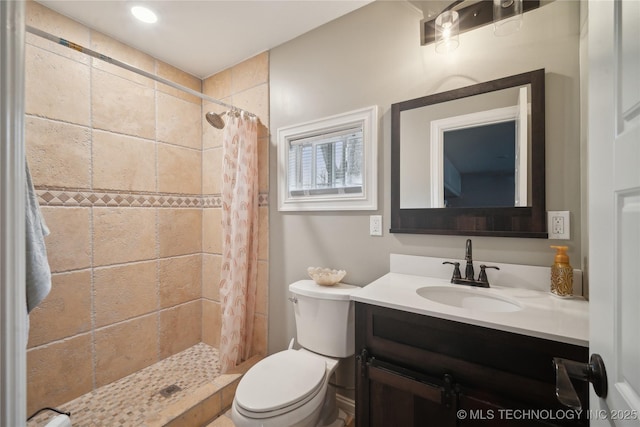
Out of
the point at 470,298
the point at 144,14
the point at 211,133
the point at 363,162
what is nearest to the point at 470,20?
the point at 363,162

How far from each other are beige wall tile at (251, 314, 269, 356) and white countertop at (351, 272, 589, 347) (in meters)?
1.12

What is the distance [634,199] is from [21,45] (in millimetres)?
1065

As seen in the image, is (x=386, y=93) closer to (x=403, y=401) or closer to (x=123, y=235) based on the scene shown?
(x=403, y=401)

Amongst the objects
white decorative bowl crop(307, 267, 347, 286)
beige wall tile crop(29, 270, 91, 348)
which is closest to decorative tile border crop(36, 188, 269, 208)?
beige wall tile crop(29, 270, 91, 348)

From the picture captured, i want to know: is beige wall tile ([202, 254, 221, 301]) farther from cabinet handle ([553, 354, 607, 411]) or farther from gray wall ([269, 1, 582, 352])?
cabinet handle ([553, 354, 607, 411])

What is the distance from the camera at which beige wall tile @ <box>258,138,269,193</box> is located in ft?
6.55

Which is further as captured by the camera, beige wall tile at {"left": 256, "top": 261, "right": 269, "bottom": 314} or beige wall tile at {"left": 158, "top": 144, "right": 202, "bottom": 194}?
beige wall tile at {"left": 158, "top": 144, "right": 202, "bottom": 194}

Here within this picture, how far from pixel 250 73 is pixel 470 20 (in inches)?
60.3

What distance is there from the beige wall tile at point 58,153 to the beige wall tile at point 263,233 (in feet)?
3.69

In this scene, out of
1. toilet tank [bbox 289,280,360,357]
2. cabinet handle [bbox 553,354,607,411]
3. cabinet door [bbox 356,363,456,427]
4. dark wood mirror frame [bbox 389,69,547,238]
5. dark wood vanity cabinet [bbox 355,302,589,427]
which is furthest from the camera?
toilet tank [bbox 289,280,360,357]

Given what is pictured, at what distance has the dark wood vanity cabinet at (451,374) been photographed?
30.7 inches

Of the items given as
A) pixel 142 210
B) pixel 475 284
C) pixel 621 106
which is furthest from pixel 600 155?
pixel 142 210

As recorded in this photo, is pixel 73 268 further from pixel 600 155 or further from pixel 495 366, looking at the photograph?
pixel 600 155

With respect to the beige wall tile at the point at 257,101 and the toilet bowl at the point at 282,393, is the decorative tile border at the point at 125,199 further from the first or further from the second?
the toilet bowl at the point at 282,393
